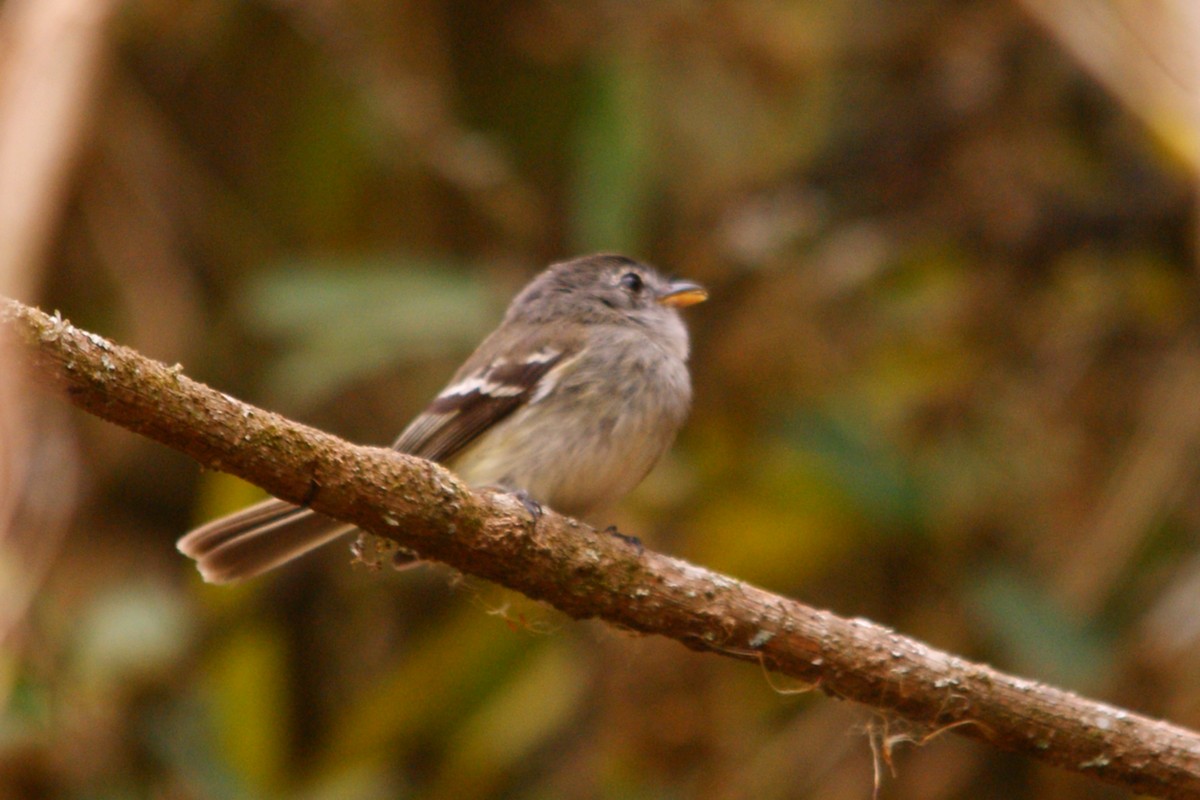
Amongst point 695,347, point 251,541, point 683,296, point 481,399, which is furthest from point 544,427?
point 695,347

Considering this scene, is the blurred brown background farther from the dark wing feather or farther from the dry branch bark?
the dry branch bark

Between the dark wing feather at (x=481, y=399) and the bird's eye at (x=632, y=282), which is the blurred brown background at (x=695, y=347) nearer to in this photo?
the bird's eye at (x=632, y=282)

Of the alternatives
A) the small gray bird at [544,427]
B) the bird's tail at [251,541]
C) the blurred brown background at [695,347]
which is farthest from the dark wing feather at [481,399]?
the blurred brown background at [695,347]

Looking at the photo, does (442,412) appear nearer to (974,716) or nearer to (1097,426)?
(974,716)

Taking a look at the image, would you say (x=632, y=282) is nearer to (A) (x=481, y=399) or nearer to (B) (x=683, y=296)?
(B) (x=683, y=296)

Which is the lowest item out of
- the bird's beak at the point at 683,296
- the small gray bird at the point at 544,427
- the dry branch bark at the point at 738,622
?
the dry branch bark at the point at 738,622

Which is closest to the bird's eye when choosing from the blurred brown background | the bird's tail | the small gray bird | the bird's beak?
the bird's beak

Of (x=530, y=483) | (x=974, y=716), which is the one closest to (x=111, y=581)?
(x=530, y=483)
